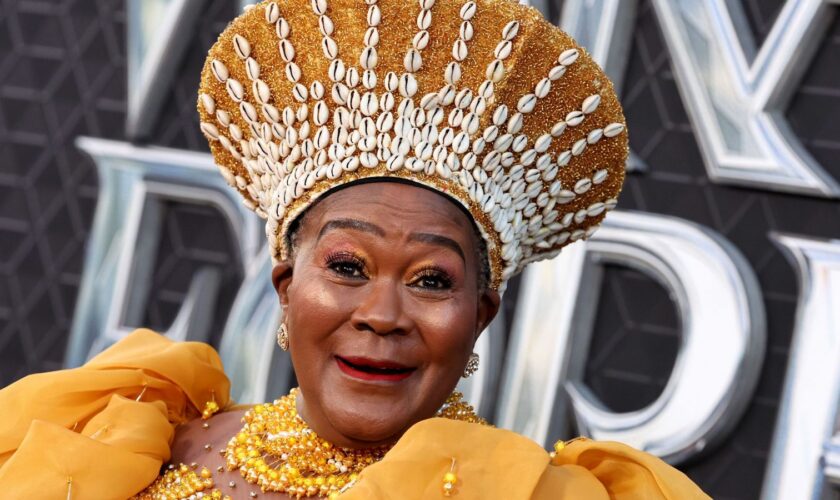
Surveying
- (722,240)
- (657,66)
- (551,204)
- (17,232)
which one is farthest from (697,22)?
(17,232)

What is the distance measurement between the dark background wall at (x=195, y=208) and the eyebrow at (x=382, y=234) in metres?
1.40

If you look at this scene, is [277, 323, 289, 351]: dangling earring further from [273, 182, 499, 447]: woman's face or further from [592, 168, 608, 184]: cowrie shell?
[592, 168, 608, 184]: cowrie shell

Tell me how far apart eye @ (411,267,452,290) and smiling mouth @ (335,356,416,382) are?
12 cm

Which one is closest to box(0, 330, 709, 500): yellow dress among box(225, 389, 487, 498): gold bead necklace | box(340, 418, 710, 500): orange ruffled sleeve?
box(340, 418, 710, 500): orange ruffled sleeve

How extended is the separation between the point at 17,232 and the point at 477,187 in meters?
2.54

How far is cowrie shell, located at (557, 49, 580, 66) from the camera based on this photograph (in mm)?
1873

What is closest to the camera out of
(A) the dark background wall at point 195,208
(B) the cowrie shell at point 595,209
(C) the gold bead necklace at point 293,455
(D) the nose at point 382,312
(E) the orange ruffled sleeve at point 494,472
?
(E) the orange ruffled sleeve at point 494,472

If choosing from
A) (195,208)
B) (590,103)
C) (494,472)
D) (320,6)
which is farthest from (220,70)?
(195,208)

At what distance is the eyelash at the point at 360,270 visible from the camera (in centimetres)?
183

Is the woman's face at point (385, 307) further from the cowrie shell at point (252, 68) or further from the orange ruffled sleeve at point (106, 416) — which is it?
the orange ruffled sleeve at point (106, 416)

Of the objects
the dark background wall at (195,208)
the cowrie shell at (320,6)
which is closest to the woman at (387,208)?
the cowrie shell at (320,6)

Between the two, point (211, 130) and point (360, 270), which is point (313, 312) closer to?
point (360, 270)

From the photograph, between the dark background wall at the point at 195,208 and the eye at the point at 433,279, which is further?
the dark background wall at the point at 195,208

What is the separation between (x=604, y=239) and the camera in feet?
10.5
